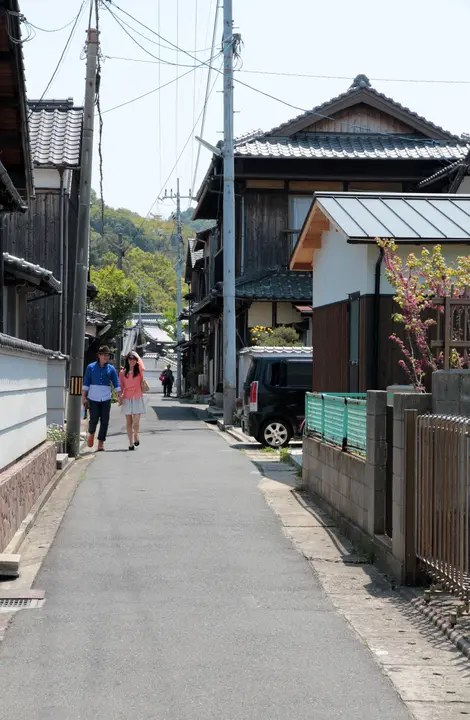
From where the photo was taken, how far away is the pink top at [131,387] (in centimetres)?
1778

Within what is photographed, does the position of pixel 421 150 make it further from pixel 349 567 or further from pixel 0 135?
pixel 349 567

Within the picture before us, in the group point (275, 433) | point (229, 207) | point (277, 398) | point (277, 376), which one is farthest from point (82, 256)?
point (229, 207)

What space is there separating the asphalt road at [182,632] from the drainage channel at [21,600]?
101 mm

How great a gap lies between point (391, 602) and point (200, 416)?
2575 cm

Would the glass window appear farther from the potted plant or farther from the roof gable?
the roof gable

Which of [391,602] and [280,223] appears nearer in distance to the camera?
[391,602]

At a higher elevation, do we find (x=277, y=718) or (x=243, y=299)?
(x=243, y=299)

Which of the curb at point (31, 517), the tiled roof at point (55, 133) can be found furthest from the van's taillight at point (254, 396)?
the tiled roof at point (55, 133)

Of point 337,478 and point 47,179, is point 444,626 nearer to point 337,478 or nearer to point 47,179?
point 337,478

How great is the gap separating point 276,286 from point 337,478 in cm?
2027

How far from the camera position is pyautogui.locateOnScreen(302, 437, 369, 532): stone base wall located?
29.9 ft

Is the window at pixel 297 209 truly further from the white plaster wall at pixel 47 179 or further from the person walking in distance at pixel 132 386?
the person walking in distance at pixel 132 386

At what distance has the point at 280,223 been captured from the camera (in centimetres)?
3125

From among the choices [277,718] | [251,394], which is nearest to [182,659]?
[277,718]
